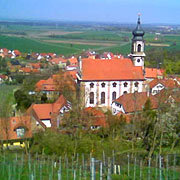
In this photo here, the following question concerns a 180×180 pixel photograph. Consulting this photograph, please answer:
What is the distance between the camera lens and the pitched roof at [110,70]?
26.7 metres

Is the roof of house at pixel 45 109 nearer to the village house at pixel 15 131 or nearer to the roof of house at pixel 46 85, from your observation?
the village house at pixel 15 131

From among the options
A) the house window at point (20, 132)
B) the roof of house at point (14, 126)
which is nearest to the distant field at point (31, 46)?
the roof of house at point (14, 126)

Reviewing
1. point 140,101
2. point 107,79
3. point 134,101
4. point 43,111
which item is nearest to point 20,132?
point 43,111

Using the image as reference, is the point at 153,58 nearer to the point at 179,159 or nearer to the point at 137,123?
the point at 137,123

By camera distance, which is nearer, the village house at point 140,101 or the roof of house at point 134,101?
the village house at point 140,101

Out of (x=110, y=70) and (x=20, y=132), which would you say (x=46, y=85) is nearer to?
(x=110, y=70)

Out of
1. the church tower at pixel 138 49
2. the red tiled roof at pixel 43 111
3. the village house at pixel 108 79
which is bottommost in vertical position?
the red tiled roof at pixel 43 111

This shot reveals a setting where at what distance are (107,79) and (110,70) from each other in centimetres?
82

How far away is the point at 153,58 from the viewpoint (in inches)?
1986

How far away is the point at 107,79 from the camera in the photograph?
26953 millimetres

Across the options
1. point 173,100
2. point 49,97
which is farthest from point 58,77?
point 173,100

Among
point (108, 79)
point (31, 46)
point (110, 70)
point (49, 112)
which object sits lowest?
point (49, 112)

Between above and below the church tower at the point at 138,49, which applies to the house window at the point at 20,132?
below

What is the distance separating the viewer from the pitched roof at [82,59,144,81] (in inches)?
1049
